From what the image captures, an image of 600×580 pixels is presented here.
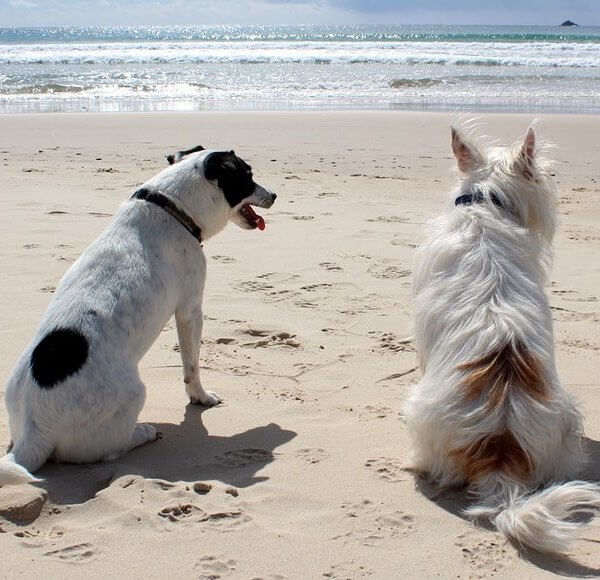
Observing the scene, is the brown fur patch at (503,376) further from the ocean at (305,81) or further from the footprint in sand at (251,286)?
the ocean at (305,81)

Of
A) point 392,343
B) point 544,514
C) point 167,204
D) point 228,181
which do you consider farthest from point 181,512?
point 392,343

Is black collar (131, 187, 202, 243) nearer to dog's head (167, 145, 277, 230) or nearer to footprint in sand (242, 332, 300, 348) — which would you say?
dog's head (167, 145, 277, 230)

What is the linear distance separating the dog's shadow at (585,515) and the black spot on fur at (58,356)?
1.63 m

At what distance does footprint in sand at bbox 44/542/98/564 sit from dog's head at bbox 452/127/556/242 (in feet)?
7.75

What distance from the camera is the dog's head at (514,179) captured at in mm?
3928

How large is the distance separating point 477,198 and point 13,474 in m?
2.47

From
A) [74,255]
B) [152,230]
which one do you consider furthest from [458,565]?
[74,255]

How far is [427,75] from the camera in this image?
27.0 metres

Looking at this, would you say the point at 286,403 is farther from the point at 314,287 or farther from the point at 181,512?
the point at 314,287

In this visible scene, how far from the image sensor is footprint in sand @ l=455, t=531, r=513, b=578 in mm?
2918

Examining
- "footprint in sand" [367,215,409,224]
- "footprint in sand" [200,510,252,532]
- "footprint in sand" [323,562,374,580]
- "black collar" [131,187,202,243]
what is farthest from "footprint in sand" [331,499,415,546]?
"footprint in sand" [367,215,409,224]

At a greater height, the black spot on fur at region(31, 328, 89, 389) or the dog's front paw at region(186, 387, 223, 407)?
the black spot on fur at region(31, 328, 89, 389)

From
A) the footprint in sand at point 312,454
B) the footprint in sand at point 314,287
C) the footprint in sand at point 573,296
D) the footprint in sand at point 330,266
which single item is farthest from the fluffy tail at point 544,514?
the footprint in sand at point 330,266

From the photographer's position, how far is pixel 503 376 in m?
3.43
